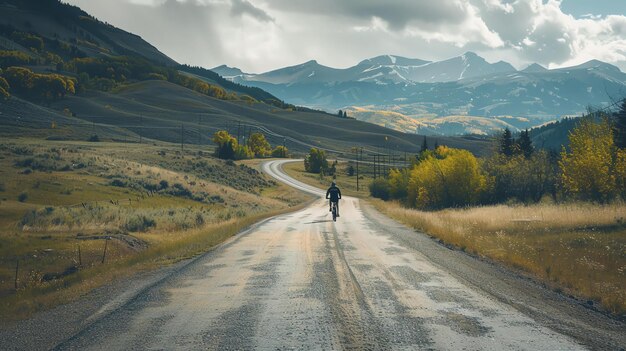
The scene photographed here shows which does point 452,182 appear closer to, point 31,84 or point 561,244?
point 561,244

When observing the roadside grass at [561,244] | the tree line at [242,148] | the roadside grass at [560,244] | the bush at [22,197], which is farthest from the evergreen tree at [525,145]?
the bush at [22,197]

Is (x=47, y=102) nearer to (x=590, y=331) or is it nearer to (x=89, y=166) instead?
(x=89, y=166)

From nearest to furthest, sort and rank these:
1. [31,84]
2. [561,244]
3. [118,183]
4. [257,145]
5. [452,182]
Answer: [561,244]
[118,183]
[452,182]
[257,145]
[31,84]

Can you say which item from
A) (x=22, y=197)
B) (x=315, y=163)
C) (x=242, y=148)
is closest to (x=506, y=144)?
(x=315, y=163)

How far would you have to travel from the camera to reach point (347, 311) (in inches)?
319

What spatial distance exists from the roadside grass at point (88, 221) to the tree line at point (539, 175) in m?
21.0

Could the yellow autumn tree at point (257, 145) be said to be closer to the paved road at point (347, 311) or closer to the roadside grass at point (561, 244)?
the roadside grass at point (561, 244)

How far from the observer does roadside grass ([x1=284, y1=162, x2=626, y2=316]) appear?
10641mm

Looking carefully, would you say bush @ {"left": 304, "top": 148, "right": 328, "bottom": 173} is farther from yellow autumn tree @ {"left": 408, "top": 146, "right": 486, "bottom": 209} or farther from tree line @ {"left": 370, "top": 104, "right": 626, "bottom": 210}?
yellow autumn tree @ {"left": 408, "top": 146, "right": 486, "bottom": 209}

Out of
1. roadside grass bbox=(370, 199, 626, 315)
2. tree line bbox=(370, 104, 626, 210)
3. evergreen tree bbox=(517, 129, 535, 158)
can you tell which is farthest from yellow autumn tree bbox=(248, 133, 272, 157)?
roadside grass bbox=(370, 199, 626, 315)

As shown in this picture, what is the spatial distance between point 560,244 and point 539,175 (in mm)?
34628

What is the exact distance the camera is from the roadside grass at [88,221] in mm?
13435

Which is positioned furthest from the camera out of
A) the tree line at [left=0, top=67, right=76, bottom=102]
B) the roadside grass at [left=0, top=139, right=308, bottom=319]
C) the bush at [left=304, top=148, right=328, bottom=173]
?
the tree line at [left=0, top=67, right=76, bottom=102]

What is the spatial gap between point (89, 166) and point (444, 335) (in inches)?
1951
